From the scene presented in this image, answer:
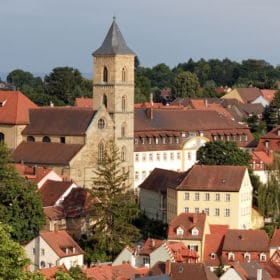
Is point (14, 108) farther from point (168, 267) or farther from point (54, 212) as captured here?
point (168, 267)

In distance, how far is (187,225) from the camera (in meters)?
66.3

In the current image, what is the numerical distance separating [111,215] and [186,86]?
266 feet

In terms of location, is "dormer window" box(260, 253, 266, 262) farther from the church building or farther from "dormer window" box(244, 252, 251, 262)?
the church building

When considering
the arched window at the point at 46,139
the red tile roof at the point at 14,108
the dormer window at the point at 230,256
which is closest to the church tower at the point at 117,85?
the arched window at the point at 46,139

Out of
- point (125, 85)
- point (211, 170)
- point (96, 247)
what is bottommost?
point (96, 247)

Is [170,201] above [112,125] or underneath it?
underneath

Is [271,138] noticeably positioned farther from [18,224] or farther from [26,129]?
[18,224]

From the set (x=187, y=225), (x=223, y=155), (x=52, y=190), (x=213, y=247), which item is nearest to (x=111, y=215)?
(x=187, y=225)

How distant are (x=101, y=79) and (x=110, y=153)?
682cm

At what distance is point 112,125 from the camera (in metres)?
80.9

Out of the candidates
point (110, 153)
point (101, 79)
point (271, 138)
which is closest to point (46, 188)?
point (110, 153)

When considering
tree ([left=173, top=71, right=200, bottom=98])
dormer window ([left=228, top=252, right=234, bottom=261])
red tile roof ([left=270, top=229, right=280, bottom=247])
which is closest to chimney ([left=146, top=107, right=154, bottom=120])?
red tile roof ([left=270, top=229, right=280, bottom=247])

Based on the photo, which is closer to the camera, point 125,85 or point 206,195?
point 206,195

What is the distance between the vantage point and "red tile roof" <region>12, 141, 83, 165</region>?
77769mm
